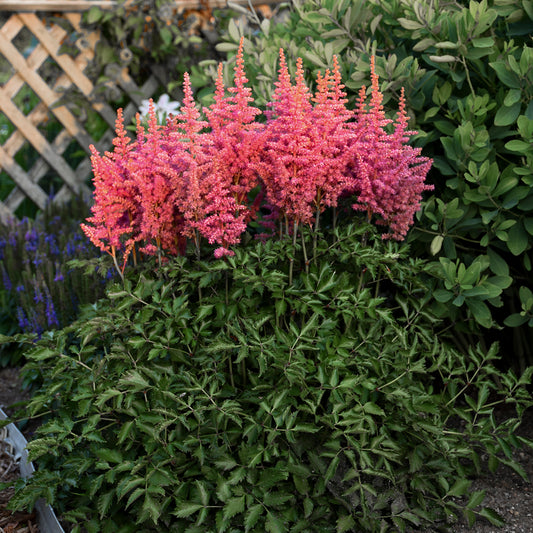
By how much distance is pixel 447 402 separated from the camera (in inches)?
86.1

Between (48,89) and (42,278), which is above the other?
(48,89)

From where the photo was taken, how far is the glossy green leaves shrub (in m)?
1.75

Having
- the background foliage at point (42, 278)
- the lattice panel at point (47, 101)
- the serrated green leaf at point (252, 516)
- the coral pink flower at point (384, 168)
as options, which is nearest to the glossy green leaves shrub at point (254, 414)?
the serrated green leaf at point (252, 516)

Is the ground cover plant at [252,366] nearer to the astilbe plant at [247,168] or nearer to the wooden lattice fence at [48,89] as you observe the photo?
the astilbe plant at [247,168]

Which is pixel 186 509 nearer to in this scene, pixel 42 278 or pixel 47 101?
pixel 42 278

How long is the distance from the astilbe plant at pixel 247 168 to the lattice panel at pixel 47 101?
2.80 meters

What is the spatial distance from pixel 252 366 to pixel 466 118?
3.83 feet

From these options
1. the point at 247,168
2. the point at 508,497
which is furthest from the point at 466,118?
the point at 508,497

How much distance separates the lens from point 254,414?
75.2 inches

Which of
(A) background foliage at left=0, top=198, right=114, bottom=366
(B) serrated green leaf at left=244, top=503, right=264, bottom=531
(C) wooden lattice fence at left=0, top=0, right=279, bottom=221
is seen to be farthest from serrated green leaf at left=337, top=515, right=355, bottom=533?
(C) wooden lattice fence at left=0, top=0, right=279, bottom=221

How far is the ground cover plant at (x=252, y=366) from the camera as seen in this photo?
177 cm

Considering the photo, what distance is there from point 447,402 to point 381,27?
1560mm

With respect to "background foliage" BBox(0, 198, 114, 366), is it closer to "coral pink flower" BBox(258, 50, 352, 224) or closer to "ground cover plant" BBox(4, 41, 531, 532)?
"ground cover plant" BBox(4, 41, 531, 532)

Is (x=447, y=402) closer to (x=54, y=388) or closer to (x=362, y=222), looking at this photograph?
(x=362, y=222)
